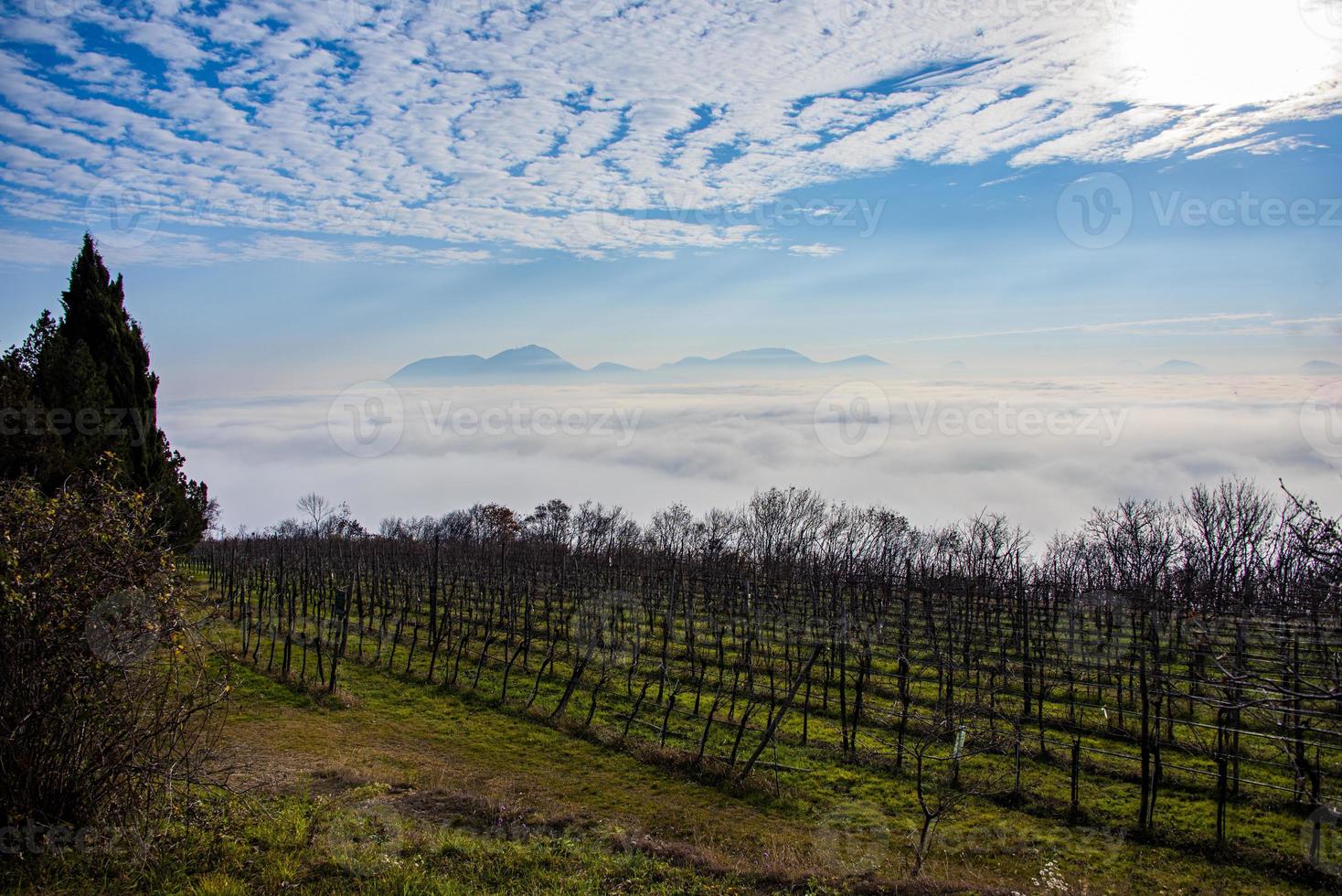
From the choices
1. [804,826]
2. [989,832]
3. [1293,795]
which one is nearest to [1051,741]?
[1293,795]

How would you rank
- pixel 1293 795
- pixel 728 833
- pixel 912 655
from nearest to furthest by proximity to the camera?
pixel 728 833 → pixel 1293 795 → pixel 912 655

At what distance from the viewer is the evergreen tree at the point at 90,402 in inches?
513

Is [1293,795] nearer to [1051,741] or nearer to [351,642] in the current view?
[1051,741]

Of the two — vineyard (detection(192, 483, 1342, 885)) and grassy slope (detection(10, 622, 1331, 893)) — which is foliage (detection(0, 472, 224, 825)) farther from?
vineyard (detection(192, 483, 1342, 885))

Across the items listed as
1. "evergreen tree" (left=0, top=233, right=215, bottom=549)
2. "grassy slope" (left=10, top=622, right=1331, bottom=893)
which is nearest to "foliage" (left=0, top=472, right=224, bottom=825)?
"grassy slope" (left=10, top=622, right=1331, bottom=893)

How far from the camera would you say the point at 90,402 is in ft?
58.7

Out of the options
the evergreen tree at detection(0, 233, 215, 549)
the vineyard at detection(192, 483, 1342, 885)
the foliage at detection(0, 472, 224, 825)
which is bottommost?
the vineyard at detection(192, 483, 1342, 885)

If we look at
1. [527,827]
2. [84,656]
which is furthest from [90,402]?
[527,827]

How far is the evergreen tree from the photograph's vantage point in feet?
42.8

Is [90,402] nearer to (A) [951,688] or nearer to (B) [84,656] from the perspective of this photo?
(B) [84,656]

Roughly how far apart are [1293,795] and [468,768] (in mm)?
17424

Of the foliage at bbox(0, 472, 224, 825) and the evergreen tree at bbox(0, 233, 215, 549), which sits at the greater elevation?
the evergreen tree at bbox(0, 233, 215, 549)

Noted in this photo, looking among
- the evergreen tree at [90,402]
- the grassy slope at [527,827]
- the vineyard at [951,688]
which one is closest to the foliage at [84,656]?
the grassy slope at [527,827]

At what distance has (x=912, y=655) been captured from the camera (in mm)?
25891
